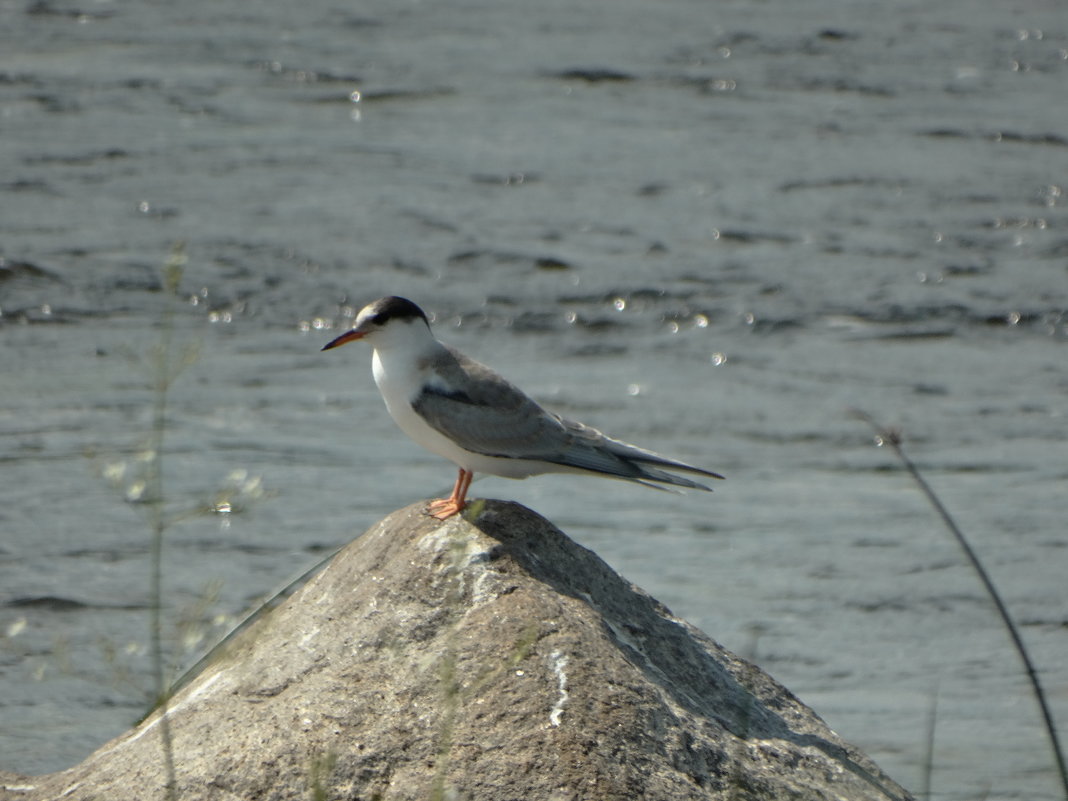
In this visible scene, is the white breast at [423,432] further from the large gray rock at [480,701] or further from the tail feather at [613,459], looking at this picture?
the large gray rock at [480,701]

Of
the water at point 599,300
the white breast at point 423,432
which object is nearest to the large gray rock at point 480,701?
the white breast at point 423,432

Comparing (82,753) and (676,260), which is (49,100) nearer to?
(676,260)

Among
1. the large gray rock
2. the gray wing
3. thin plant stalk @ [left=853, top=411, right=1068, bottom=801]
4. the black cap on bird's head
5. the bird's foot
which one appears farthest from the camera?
the black cap on bird's head

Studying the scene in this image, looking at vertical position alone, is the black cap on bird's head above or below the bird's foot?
above

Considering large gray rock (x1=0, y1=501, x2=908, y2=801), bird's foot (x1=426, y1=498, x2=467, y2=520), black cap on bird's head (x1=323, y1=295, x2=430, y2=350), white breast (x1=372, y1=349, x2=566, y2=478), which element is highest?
black cap on bird's head (x1=323, y1=295, x2=430, y2=350)

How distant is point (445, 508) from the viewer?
19.2 feet

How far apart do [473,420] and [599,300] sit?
8776 millimetres

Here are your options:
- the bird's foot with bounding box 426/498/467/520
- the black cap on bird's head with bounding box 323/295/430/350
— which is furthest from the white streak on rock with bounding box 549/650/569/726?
the black cap on bird's head with bounding box 323/295/430/350

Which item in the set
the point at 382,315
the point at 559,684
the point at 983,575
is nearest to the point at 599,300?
the point at 382,315

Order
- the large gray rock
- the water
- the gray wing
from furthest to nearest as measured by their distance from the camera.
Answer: the water < the gray wing < the large gray rock

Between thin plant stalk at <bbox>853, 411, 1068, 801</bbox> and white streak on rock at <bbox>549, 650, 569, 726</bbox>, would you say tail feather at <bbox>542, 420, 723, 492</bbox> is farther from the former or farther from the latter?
thin plant stalk at <bbox>853, 411, 1068, 801</bbox>

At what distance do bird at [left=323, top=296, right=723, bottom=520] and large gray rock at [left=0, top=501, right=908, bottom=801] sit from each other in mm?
405

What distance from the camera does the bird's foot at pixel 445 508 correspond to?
5.77 meters

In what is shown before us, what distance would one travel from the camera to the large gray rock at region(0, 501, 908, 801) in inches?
193
